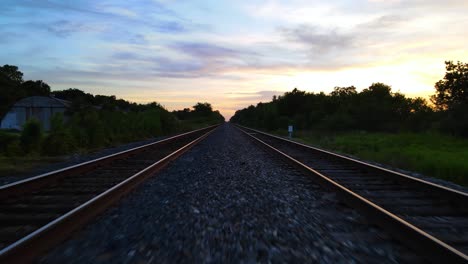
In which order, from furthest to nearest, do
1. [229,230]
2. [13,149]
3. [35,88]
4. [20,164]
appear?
[35,88]
[13,149]
[20,164]
[229,230]

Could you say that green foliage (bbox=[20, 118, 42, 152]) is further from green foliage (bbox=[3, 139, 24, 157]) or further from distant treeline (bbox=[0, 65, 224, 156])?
green foliage (bbox=[3, 139, 24, 157])

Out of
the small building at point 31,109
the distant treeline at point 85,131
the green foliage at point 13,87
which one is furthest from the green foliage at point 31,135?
the small building at point 31,109

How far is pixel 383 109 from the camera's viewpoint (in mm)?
42250

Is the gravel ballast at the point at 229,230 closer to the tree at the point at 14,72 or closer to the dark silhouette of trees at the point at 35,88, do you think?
the dark silhouette of trees at the point at 35,88

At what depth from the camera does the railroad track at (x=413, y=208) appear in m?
3.34

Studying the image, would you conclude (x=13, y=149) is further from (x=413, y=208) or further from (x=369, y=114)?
(x=369, y=114)

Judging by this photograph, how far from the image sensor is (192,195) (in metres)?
6.20

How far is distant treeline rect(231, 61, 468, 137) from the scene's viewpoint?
28725 mm

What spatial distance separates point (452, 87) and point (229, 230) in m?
34.1

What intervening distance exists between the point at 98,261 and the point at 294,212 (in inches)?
110

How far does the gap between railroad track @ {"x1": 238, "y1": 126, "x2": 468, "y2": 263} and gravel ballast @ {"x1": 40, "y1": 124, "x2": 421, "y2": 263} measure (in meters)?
0.17

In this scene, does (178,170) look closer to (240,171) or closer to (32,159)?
(240,171)

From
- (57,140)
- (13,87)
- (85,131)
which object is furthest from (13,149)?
(13,87)

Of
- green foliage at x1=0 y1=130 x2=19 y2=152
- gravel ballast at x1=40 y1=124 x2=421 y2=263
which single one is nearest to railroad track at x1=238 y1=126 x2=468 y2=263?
gravel ballast at x1=40 y1=124 x2=421 y2=263
